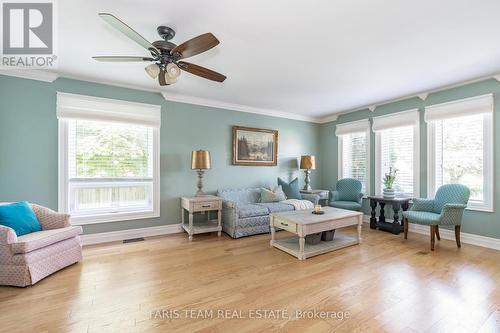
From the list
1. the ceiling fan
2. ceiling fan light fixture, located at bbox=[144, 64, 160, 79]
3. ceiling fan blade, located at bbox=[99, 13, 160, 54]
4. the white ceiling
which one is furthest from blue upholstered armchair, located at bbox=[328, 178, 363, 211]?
ceiling fan blade, located at bbox=[99, 13, 160, 54]

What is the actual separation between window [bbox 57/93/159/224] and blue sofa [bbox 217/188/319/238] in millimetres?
1202

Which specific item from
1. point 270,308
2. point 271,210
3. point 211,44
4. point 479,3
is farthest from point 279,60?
point 270,308

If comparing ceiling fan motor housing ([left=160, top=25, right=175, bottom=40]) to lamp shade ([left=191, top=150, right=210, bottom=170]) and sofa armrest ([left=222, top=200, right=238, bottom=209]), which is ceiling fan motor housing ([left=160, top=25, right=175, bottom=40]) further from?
sofa armrest ([left=222, top=200, right=238, bottom=209])

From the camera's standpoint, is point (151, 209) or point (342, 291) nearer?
point (342, 291)

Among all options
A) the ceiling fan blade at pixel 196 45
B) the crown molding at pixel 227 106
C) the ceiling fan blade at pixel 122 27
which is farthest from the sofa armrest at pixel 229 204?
the ceiling fan blade at pixel 122 27

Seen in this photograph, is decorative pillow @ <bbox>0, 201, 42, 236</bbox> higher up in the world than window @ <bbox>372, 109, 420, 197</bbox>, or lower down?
lower down

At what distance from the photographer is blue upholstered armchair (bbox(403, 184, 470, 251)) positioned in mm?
3094

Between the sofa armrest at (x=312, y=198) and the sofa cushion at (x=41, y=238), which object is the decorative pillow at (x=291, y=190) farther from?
the sofa cushion at (x=41, y=238)

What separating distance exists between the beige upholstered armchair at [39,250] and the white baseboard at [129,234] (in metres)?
0.71

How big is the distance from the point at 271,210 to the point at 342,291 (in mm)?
1908

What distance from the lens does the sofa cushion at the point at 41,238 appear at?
2.14 metres

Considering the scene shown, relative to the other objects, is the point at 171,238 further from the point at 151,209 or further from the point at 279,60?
the point at 279,60

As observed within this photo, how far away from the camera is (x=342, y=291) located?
210cm

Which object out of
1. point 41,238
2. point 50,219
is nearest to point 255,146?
point 50,219
